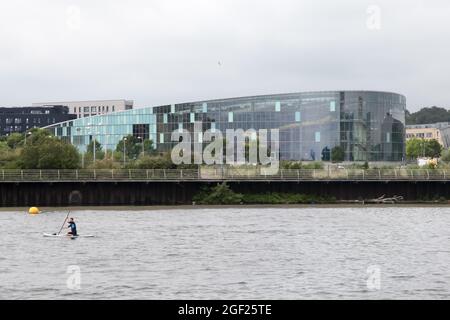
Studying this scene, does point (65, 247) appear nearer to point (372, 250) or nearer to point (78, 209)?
point (372, 250)

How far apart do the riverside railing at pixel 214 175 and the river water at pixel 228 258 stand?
17.3 metres

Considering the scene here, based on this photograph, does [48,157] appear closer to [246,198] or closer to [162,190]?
[162,190]

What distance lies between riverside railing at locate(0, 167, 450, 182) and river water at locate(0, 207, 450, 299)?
56.6ft

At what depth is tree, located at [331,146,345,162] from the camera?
15138 cm

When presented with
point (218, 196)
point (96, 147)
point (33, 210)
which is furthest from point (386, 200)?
point (96, 147)

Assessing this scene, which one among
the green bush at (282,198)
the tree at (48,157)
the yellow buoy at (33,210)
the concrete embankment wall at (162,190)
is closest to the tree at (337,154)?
the concrete embankment wall at (162,190)

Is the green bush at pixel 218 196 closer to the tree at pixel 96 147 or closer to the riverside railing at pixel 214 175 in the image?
the riverside railing at pixel 214 175

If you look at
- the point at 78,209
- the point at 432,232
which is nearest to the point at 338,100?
the point at 78,209

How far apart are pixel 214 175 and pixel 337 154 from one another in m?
44.1

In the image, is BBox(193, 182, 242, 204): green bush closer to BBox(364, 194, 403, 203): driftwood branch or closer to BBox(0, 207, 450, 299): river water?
BBox(364, 194, 403, 203): driftwood branch

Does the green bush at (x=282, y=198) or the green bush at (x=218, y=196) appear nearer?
the green bush at (x=218, y=196)

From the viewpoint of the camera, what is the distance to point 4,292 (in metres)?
43.8

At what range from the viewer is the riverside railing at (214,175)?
350 ft

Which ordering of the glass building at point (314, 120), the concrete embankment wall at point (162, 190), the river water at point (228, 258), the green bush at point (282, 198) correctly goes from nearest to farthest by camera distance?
the river water at point (228, 258) < the concrete embankment wall at point (162, 190) < the green bush at point (282, 198) < the glass building at point (314, 120)
